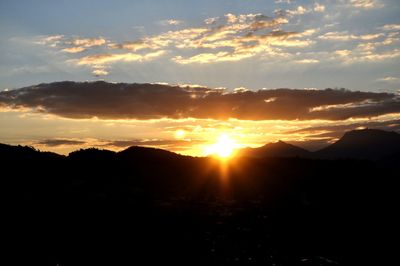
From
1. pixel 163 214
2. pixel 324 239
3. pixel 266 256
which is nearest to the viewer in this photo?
pixel 266 256

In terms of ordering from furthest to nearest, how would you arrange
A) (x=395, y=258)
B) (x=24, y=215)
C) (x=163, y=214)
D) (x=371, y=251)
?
(x=163, y=214)
(x=24, y=215)
(x=371, y=251)
(x=395, y=258)

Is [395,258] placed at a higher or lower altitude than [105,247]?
lower

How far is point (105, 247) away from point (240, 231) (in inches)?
1711

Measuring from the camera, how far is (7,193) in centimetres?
19400

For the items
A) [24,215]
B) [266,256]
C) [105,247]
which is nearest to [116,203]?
[24,215]

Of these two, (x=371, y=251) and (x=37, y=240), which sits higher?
(x=37, y=240)

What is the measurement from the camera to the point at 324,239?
116312mm

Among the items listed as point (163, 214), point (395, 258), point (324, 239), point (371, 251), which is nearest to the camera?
point (395, 258)

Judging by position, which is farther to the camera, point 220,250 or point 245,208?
point 245,208

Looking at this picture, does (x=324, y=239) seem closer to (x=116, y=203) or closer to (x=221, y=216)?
(x=221, y=216)

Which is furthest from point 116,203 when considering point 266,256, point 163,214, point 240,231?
point 266,256

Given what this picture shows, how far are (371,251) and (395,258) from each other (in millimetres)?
8601

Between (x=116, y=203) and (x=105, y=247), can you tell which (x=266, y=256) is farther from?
(x=116, y=203)

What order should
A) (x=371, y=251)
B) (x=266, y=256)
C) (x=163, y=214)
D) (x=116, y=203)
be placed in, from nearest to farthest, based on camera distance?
(x=266, y=256)
(x=371, y=251)
(x=163, y=214)
(x=116, y=203)
